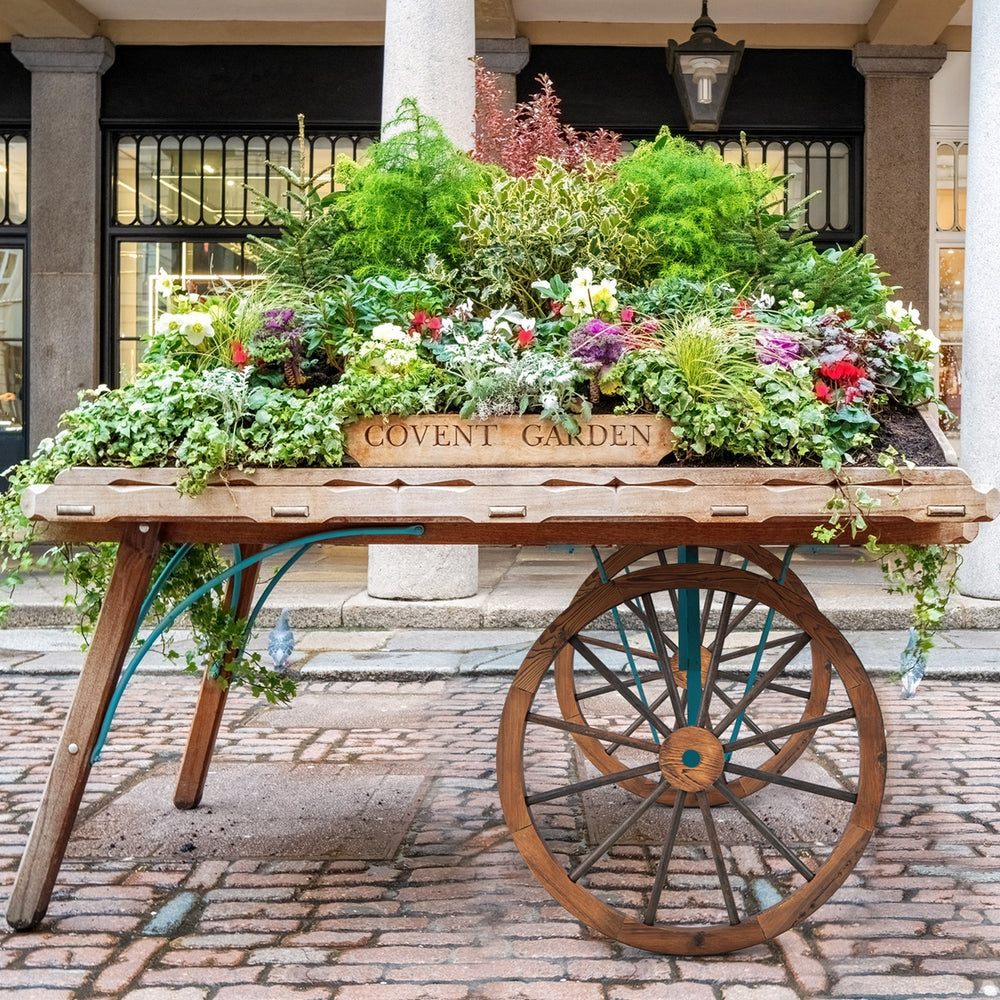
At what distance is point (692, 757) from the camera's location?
112 inches

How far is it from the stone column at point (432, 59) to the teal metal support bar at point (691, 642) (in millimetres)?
4530

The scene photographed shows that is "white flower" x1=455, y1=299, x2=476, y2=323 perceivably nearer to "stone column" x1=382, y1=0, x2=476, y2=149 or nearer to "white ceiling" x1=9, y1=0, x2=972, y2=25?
"stone column" x1=382, y1=0, x2=476, y2=149

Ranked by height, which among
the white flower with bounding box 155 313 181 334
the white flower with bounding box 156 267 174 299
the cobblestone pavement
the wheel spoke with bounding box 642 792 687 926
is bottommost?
the cobblestone pavement

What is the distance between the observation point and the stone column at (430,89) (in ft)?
23.3

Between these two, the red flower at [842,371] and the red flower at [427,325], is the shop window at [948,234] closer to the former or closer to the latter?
the red flower at [842,371]

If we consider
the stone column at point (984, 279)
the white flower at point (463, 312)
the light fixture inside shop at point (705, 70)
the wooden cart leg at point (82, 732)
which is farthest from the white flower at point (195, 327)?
the stone column at point (984, 279)

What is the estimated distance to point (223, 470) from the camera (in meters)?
2.72

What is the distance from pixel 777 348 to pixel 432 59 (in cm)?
502

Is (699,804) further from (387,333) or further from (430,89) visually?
(430,89)

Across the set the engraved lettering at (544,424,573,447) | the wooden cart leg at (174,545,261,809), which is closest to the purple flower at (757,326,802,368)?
the engraved lettering at (544,424,573,447)

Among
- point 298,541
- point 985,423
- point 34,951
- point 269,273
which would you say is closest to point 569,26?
point 985,423

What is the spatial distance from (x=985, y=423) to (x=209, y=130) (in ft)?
24.5

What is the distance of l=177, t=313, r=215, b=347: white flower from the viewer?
288 cm

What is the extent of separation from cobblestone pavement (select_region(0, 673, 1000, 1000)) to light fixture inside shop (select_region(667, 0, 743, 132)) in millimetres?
4546
